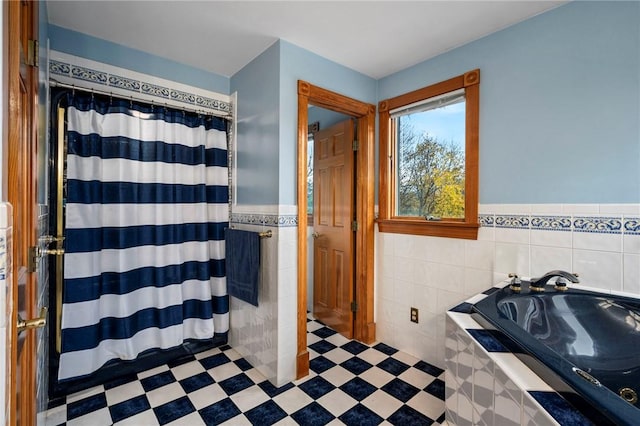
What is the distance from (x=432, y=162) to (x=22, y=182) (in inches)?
87.2

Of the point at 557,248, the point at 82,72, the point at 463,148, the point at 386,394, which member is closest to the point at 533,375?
the point at 557,248

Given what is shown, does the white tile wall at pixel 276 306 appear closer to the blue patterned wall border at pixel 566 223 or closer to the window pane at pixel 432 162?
the window pane at pixel 432 162

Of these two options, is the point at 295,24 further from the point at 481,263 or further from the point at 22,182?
the point at 481,263

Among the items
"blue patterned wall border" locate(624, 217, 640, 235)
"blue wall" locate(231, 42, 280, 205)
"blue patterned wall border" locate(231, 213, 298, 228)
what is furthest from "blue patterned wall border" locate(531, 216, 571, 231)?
"blue wall" locate(231, 42, 280, 205)

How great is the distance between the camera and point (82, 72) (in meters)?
1.85

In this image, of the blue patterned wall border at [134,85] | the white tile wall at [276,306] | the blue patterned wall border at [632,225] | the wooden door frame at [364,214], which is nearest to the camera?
the blue patterned wall border at [632,225]

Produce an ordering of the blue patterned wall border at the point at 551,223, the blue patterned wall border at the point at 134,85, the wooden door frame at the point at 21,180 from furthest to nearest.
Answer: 1. the blue patterned wall border at the point at 134,85
2. the blue patterned wall border at the point at 551,223
3. the wooden door frame at the point at 21,180

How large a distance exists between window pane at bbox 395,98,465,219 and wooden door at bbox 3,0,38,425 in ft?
7.07

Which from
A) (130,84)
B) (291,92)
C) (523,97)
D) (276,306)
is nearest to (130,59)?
(130,84)

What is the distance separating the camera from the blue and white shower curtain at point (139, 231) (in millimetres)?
1768

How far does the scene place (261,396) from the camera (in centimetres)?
178

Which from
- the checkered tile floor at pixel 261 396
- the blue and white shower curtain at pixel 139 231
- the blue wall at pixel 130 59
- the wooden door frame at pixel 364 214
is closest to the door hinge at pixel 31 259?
the blue and white shower curtain at pixel 139 231

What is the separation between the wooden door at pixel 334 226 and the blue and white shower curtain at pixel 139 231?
0.96 meters

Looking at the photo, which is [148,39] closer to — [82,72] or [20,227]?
[82,72]
